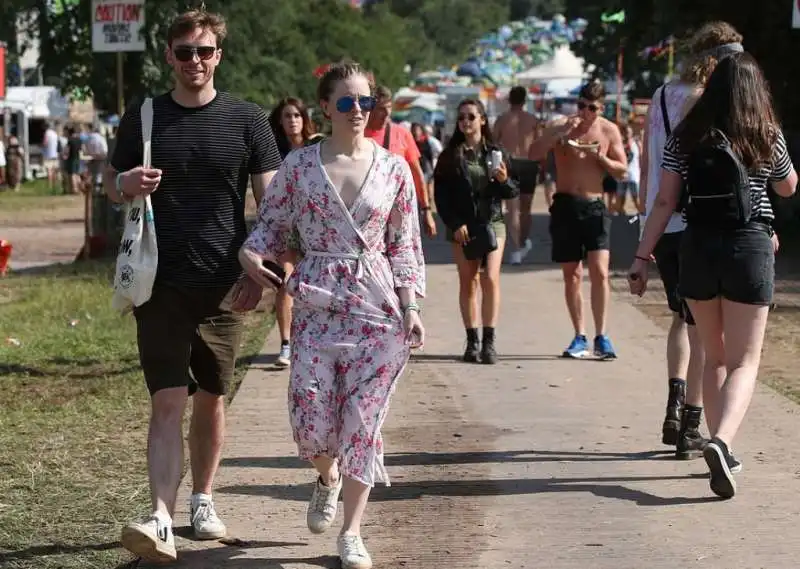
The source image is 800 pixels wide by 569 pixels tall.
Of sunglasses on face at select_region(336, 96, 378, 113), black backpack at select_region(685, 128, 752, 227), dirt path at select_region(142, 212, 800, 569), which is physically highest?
sunglasses on face at select_region(336, 96, 378, 113)

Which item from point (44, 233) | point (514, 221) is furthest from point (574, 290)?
point (44, 233)

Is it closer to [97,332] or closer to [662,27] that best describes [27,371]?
[97,332]

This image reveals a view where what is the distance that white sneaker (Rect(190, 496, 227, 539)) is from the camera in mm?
5883

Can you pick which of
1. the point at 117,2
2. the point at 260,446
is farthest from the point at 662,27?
the point at 260,446

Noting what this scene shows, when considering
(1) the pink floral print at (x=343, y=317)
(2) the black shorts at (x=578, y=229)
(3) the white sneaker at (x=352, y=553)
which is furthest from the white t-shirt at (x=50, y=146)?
(3) the white sneaker at (x=352, y=553)

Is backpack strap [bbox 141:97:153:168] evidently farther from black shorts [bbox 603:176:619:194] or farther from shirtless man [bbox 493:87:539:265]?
shirtless man [bbox 493:87:539:265]

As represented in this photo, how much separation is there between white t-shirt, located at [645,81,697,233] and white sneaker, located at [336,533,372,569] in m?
2.39

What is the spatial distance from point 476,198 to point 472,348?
101cm

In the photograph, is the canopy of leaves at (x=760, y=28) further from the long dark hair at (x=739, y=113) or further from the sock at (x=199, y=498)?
the sock at (x=199, y=498)

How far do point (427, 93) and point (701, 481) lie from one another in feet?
199

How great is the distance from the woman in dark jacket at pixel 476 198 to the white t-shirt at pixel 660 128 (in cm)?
272

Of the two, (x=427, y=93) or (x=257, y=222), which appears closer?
(x=257, y=222)

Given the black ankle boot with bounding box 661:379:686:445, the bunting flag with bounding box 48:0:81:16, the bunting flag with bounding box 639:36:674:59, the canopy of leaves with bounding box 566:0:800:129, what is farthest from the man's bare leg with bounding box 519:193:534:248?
the black ankle boot with bounding box 661:379:686:445

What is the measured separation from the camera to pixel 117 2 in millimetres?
16312
